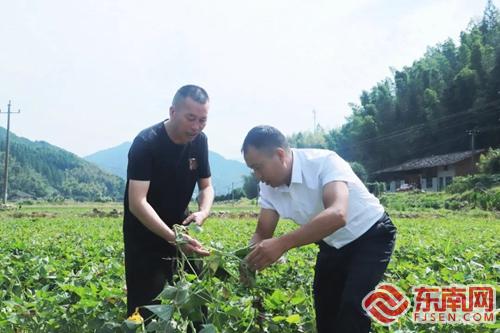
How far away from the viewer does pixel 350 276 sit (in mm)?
2717

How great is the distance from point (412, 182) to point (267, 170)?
4307cm

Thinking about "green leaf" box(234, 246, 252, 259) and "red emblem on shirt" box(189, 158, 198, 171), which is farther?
"red emblem on shirt" box(189, 158, 198, 171)

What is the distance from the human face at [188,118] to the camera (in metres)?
2.99

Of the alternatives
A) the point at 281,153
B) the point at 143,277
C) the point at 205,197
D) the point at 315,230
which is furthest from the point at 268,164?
the point at 143,277

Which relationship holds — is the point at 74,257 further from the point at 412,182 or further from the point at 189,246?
the point at 412,182

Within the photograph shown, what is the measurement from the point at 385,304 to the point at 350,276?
0.26m

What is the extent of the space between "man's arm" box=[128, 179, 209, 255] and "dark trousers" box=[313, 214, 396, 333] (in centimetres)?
70

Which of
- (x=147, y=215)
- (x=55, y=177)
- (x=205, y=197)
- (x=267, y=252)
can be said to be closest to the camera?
(x=267, y=252)

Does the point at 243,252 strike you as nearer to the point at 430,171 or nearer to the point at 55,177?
the point at 430,171

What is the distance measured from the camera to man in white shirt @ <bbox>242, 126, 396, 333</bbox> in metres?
2.54

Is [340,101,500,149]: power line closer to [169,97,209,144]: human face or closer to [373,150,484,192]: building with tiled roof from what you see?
[373,150,484,192]: building with tiled roof

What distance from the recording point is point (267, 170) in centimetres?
269

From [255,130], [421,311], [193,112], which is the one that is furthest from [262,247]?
[421,311]

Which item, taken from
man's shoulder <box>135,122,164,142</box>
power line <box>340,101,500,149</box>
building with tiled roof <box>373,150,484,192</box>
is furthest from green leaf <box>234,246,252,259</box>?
power line <box>340,101,500,149</box>
